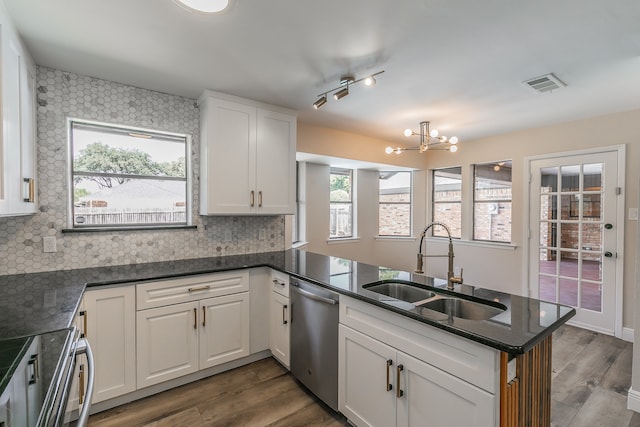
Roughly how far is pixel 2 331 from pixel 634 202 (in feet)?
16.9

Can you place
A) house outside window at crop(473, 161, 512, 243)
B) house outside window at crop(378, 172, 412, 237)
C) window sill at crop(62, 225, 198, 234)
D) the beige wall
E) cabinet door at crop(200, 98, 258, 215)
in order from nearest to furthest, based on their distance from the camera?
window sill at crop(62, 225, 198, 234) < cabinet door at crop(200, 98, 258, 215) < the beige wall < house outside window at crop(473, 161, 512, 243) < house outside window at crop(378, 172, 412, 237)

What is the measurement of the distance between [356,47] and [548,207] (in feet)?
11.4

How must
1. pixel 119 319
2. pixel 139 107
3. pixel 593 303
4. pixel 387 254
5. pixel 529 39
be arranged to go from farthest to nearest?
pixel 387 254, pixel 593 303, pixel 139 107, pixel 119 319, pixel 529 39

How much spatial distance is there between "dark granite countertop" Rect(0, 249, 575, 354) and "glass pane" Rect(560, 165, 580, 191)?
2.89 m

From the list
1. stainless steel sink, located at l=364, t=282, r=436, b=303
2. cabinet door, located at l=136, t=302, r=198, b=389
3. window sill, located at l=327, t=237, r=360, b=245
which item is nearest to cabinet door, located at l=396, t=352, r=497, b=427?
stainless steel sink, located at l=364, t=282, r=436, b=303

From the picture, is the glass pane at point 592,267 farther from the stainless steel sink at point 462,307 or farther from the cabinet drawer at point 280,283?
the cabinet drawer at point 280,283

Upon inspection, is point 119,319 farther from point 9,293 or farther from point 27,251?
point 27,251

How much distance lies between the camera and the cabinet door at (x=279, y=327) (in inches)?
99.7

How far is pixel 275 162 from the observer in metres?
3.10

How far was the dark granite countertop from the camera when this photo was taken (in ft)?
4.05

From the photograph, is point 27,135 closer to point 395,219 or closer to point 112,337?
point 112,337

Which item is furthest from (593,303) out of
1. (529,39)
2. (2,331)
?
(2,331)

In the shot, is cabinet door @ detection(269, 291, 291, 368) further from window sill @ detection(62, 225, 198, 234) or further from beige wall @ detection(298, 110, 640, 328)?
beige wall @ detection(298, 110, 640, 328)

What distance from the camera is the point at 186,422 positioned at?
199 cm
